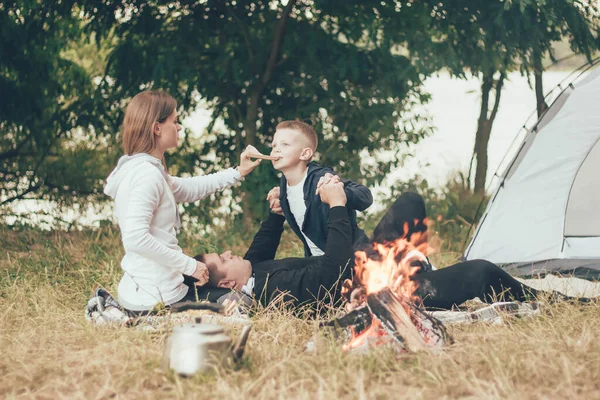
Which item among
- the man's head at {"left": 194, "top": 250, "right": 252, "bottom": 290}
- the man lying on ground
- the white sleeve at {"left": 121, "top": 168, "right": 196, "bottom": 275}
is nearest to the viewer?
the white sleeve at {"left": 121, "top": 168, "right": 196, "bottom": 275}

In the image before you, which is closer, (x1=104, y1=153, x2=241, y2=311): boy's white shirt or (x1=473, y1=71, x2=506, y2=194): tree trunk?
(x1=104, y1=153, x2=241, y2=311): boy's white shirt

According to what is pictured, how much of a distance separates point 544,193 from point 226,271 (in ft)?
8.54

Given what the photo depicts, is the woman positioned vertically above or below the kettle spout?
above

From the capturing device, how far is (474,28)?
557 centimetres

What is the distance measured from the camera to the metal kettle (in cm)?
261

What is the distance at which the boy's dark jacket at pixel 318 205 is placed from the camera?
139 inches

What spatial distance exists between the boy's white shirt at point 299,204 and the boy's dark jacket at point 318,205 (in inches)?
0.8

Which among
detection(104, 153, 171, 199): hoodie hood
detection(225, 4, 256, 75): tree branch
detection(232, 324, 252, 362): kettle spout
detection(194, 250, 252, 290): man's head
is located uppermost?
detection(225, 4, 256, 75): tree branch

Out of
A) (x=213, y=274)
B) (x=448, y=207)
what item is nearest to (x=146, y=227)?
(x=213, y=274)

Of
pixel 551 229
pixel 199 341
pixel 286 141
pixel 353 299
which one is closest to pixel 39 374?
pixel 199 341

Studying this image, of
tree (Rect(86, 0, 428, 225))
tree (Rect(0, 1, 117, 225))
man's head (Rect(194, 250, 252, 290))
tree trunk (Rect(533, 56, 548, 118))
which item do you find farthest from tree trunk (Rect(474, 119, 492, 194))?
man's head (Rect(194, 250, 252, 290))

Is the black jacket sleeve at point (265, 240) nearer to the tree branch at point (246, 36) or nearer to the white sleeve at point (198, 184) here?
the white sleeve at point (198, 184)

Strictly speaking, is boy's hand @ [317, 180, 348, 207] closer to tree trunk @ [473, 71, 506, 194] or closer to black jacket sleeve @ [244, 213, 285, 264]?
black jacket sleeve @ [244, 213, 285, 264]

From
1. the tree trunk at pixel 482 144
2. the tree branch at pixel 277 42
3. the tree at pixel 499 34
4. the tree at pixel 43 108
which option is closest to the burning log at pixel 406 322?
the tree at pixel 499 34
